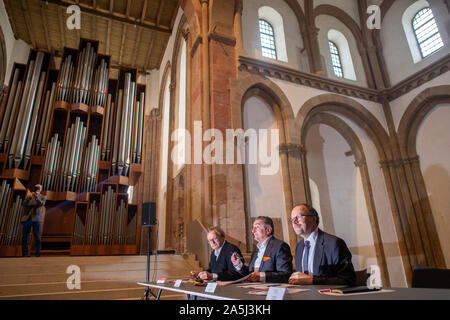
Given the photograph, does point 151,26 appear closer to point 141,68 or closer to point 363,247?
point 141,68

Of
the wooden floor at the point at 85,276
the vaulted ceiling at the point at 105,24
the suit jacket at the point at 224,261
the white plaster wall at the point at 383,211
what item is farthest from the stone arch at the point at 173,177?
the white plaster wall at the point at 383,211

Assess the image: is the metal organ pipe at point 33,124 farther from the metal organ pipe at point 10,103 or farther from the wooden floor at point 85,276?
the wooden floor at point 85,276

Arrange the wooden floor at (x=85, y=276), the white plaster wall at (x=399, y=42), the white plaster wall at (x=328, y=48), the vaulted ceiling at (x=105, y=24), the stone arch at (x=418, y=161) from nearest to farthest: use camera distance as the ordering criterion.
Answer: the wooden floor at (x=85, y=276) → the stone arch at (x=418, y=161) → the white plaster wall at (x=399, y=42) → the white plaster wall at (x=328, y=48) → the vaulted ceiling at (x=105, y=24)

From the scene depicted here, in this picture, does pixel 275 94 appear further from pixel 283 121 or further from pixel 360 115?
pixel 360 115

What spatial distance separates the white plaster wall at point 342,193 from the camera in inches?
349

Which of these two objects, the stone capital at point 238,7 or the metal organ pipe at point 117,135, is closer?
the metal organ pipe at point 117,135

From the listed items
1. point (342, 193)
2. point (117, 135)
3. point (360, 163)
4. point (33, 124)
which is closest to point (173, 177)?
point (117, 135)

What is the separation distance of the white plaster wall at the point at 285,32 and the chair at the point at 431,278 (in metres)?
7.10

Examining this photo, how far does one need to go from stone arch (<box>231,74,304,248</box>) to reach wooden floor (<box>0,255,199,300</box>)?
2.47m

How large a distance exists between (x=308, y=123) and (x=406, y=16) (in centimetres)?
493

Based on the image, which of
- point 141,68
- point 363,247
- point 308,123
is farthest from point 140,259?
point 141,68

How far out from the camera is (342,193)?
9859mm

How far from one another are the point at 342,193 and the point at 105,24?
1042 cm

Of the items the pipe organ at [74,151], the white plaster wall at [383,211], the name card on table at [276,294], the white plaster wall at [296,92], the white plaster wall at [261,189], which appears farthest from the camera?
the white plaster wall at [296,92]
